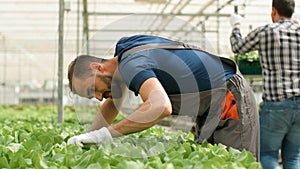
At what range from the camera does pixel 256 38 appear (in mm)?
4020

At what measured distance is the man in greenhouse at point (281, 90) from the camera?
3.90 meters

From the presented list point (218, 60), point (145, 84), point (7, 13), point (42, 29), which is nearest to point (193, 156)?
point (145, 84)

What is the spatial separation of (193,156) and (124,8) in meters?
13.7

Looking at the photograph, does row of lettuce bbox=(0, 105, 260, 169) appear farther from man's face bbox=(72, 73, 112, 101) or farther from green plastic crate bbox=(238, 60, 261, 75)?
green plastic crate bbox=(238, 60, 261, 75)

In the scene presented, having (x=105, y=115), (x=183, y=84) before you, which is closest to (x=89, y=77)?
(x=183, y=84)

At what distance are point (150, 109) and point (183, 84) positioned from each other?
20.6 inches

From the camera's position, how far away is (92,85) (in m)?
2.77

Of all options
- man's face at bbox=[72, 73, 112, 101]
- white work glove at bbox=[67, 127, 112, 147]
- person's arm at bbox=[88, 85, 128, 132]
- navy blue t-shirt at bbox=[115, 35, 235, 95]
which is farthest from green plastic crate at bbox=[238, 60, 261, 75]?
white work glove at bbox=[67, 127, 112, 147]

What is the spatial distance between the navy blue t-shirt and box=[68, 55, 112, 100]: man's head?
0.46 feet

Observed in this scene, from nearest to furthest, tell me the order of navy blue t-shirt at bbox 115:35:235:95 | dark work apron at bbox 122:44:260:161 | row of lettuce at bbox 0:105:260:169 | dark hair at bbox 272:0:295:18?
1. row of lettuce at bbox 0:105:260:169
2. navy blue t-shirt at bbox 115:35:235:95
3. dark work apron at bbox 122:44:260:161
4. dark hair at bbox 272:0:295:18

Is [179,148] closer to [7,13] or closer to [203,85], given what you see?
[203,85]

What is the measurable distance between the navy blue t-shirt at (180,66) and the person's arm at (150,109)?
165 mm

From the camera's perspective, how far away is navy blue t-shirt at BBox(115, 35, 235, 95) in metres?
2.61

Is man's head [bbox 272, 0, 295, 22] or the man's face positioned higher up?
man's head [bbox 272, 0, 295, 22]
